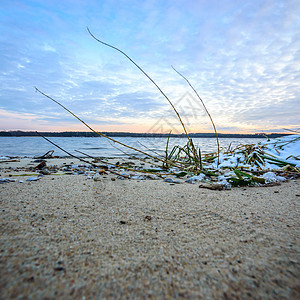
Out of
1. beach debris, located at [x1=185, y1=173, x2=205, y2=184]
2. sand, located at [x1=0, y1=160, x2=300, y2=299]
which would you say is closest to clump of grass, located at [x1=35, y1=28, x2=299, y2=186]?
beach debris, located at [x1=185, y1=173, x2=205, y2=184]

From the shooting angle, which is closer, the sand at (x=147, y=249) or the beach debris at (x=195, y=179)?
the sand at (x=147, y=249)

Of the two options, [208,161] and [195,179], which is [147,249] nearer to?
[195,179]

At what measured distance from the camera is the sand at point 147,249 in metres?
0.54

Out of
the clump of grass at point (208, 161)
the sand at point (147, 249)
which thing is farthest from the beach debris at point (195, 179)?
the sand at point (147, 249)

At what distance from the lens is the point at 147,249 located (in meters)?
0.76

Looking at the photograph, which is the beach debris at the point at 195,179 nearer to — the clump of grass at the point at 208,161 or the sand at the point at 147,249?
the clump of grass at the point at 208,161

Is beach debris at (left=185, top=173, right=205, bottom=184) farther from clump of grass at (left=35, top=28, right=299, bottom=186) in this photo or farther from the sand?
the sand

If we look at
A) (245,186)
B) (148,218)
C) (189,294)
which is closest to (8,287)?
(189,294)

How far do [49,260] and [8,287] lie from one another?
0.14 m

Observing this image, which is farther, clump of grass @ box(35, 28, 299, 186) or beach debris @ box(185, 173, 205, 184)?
beach debris @ box(185, 173, 205, 184)

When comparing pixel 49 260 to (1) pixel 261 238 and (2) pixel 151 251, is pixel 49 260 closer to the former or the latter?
(2) pixel 151 251

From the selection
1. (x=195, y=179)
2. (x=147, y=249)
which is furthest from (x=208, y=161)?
(x=147, y=249)

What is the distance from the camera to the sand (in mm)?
543

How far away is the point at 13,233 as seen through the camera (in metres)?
0.81
